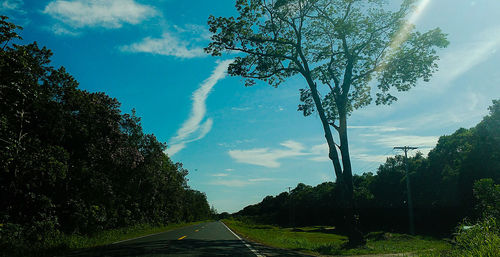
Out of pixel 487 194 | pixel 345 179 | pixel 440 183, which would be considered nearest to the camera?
pixel 487 194

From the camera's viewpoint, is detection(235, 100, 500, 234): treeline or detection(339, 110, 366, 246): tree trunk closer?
detection(339, 110, 366, 246): tree trunk

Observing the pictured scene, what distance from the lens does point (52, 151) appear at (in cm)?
1875

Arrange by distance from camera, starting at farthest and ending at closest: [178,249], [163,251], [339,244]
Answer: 1. [339,244]
2. [178,249]
3. [163,251]

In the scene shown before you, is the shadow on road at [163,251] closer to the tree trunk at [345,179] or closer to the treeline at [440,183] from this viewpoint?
the tree trunk at [345,179]

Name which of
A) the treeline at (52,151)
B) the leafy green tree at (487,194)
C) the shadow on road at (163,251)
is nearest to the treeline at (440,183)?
the leafy green tree at (487,194)

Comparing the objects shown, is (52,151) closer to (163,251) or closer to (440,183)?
(163,251)

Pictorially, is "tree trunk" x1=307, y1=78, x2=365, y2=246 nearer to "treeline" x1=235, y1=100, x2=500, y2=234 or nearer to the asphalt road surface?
the asphalt road surface

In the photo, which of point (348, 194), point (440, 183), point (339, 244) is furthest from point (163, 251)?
point (440, 183)

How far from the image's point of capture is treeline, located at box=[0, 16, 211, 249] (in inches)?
573

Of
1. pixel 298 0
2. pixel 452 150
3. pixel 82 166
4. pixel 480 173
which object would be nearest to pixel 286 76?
pixel 298 0

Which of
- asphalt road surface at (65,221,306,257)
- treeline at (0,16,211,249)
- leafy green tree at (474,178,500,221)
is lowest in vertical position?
asphalt road surface at (65,221,306,257)

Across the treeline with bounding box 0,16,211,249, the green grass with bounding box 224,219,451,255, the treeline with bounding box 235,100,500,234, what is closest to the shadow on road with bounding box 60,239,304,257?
the green grass with bounding box 224,219,451,255

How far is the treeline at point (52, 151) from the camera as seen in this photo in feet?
47.8

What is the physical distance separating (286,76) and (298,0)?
5.30m
